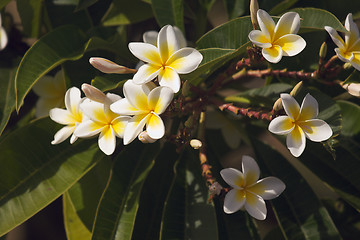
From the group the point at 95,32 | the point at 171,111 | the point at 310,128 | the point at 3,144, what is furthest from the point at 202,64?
the point at 3,144

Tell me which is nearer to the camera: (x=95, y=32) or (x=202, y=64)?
(x=202, y=64)

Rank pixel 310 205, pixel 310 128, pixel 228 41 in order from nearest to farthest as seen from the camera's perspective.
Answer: pixel 310 128
pixel 228 41
pixel 310 205

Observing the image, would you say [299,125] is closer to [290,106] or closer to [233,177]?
[290,106]

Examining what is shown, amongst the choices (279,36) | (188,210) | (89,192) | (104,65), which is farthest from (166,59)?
(89,192)

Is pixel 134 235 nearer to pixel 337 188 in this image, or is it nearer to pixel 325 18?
pixel 337 188

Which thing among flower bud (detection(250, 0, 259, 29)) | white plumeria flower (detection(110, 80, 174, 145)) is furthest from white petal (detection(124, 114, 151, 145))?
flower bud (detection(250, 0, 259, 29))

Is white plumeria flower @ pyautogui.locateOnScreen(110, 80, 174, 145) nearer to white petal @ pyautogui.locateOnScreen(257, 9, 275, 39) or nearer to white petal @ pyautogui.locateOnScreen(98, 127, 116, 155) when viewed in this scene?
white petal @ pyautogui.locateOnScreen(98, 127, 116, 155)
